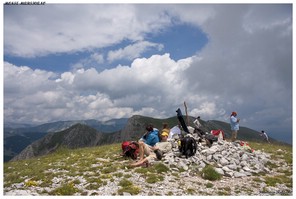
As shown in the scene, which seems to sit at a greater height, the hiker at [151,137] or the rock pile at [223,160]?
the hiker at [151,137]

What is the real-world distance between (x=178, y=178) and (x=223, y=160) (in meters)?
4.59

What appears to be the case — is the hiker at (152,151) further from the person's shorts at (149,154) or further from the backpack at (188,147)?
the backpack at (188,147)

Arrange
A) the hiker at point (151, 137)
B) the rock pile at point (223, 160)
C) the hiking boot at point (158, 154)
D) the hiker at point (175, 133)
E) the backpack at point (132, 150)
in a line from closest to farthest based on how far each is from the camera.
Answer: the rock pile at point (223, 160), the hiking boot at point (158, 154), the backpack at point (132, 150), the hiker at point (151, 137), the hiker at point (175, 133)

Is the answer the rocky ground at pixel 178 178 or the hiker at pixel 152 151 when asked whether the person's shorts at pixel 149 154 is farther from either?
the rocky ground at pixel 178 178

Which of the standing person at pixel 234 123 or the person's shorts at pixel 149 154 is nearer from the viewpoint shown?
the person's shorts at pixel 149 154

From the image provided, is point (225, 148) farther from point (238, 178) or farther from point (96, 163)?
point (96, 163)

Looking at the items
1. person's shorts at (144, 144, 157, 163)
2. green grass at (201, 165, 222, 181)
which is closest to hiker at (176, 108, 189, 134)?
person's shorts at (144, 144, 157, 163)

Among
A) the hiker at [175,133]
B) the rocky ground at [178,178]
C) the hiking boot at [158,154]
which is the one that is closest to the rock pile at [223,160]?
the rocky ground at [178,178]

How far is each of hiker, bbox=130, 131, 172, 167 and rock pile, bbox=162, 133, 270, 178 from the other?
479 millimetres

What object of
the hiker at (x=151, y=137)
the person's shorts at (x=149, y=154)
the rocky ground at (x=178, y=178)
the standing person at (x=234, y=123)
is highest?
the standing person at (x=234, y=123)

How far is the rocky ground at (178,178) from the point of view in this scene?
1433 centimetres

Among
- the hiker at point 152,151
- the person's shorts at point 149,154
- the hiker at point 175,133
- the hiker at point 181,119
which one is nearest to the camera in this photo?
the hiker at point 152,151

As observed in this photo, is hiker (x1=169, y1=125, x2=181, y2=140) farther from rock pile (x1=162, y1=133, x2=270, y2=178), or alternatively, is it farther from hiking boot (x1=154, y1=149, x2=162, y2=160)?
hiking boot (x1=154, y1=149, x2=162, y2=160)

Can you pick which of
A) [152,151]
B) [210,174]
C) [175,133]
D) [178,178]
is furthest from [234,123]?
[178,178]
